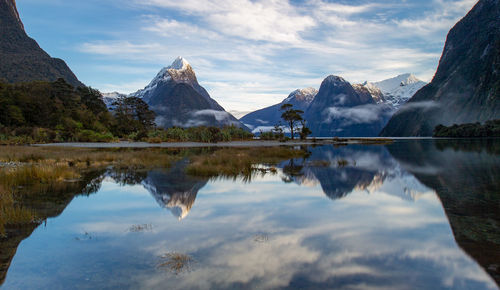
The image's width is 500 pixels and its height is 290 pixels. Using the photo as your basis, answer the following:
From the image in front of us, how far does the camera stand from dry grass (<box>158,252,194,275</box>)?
716 centimetres

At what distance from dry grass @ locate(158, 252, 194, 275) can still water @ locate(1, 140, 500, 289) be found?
0.05 m

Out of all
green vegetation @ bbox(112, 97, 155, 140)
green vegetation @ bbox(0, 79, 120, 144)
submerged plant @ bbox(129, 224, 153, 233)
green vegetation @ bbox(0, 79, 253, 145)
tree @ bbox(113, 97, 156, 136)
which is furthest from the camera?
tree @ bbox(113, 97, 156, 136)

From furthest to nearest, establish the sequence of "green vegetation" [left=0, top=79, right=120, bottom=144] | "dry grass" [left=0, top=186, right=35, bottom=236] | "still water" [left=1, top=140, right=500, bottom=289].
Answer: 1. "green vegetation" [left=0, top=79, right=120, bottom=144]
2. "dry grass" [left=0, top=186, right=35, bottom=236]
3. "still water" [left=1, top=140, right=500, bottom=289]

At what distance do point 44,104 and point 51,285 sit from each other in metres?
94.9

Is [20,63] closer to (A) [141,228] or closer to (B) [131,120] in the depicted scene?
(B) [131,120]

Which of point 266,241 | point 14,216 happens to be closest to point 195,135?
point 14,216

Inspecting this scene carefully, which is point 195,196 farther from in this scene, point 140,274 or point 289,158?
point 289,158

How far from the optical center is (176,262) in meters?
7.55

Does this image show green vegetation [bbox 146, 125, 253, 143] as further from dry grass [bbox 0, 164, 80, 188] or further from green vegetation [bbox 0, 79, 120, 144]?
dry grass [bbox 0, 164, 80, 188]

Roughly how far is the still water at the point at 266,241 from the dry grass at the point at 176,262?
0.17ft

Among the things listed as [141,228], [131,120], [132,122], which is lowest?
[141,228]

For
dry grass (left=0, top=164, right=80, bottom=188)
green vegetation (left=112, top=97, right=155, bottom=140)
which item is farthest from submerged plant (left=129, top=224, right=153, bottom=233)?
green vegetation (left=112, top=97, right=155, bottom=140)

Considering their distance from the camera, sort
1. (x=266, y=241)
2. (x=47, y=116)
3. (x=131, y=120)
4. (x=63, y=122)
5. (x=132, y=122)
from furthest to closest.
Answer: (x=131, y=120), (x=132, y=122), (x=47, y=116), (x=63, y=122), (x=266, y=241)

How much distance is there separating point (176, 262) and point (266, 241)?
2.79 metres
